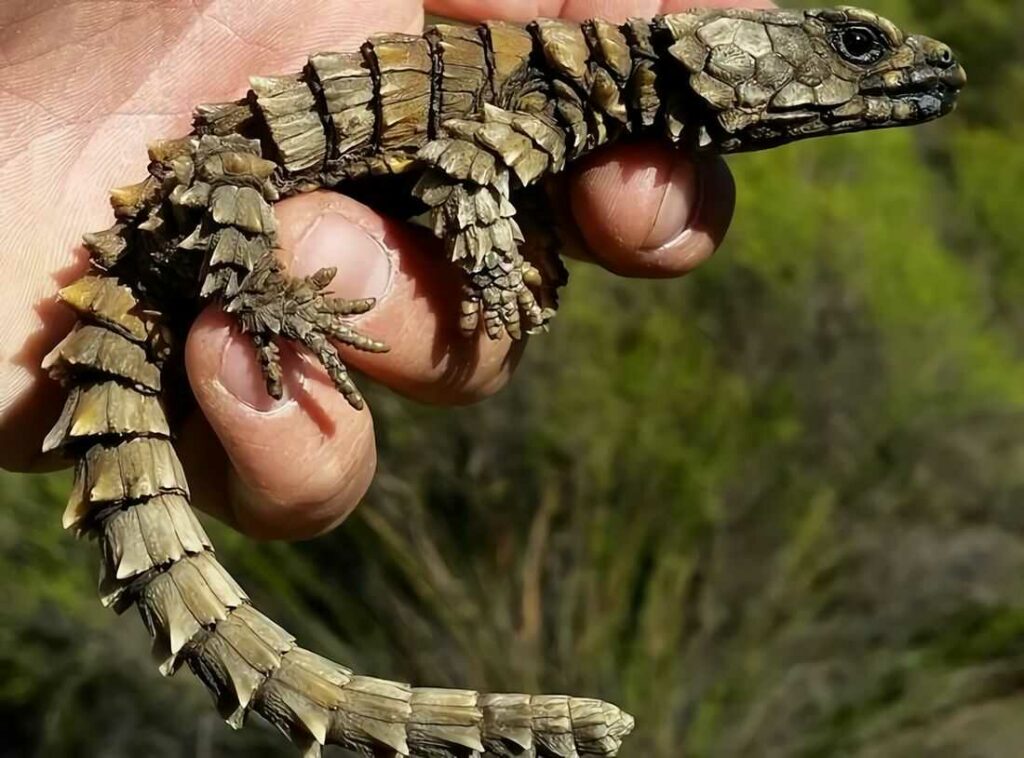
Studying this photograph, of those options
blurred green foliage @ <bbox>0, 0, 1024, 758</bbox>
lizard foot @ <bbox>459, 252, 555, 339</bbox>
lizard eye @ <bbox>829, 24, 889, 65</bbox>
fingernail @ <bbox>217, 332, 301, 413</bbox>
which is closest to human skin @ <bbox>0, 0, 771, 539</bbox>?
fingernail @ <bbox>217, 332, 301, 413</bbox>

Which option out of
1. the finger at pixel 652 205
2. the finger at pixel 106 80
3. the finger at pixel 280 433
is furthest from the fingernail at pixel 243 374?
the finger at pixel 652 205

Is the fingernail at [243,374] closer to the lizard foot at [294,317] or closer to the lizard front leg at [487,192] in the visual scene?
the lizard foot at [294,317]

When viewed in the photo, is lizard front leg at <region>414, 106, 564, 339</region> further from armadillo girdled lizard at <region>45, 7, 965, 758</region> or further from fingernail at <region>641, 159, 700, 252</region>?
fingernail at <region>641, 159, 700, 252</region>

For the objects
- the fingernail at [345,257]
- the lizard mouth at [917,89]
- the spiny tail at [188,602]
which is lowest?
the spiny tail at [188,602]

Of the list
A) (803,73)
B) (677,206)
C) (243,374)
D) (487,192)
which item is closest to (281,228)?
(243,374)

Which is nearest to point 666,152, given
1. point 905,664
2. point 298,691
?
point 298,691

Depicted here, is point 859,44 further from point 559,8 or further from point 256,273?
point 256,273
